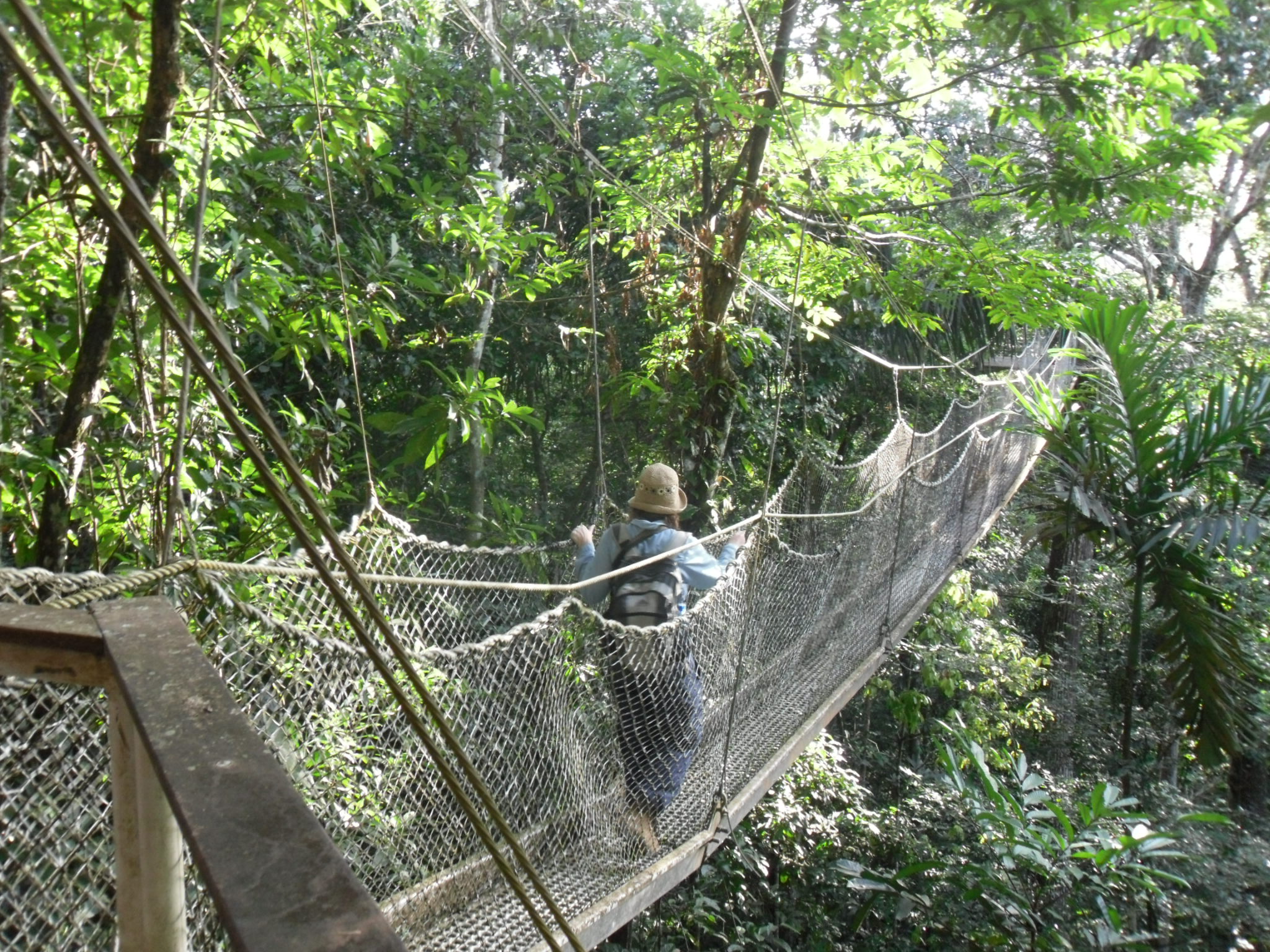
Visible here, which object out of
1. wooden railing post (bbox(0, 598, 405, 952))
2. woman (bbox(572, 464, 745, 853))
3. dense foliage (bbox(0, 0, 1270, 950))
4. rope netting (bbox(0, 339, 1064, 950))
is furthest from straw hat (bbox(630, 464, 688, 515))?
wooden railing post (bbox(0, 598, 405, 952))

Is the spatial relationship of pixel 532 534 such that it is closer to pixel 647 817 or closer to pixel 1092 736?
pixel 647 817

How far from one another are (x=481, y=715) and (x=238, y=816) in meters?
1.14

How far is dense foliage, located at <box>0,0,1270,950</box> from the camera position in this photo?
5.50 feet

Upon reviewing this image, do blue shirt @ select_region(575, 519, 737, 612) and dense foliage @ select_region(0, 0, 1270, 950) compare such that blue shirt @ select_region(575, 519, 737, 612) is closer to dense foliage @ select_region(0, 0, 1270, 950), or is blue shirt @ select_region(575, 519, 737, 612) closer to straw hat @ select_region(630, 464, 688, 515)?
straw hat @ select_region(630, 464, 688, 515)

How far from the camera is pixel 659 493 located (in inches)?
90.0

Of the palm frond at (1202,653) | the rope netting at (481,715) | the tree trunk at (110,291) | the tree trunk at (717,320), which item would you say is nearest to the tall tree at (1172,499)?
the palm frond at (1202,653)

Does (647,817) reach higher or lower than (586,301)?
lower

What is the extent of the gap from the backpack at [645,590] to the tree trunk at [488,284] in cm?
63

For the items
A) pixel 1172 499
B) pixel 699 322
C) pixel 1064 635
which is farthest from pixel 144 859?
pixel 1064 635

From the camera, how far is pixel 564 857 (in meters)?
1.81

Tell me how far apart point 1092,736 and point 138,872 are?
5977 mm

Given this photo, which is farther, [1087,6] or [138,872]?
[1087,6]

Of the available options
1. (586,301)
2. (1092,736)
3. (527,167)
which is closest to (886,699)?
(1092,736)

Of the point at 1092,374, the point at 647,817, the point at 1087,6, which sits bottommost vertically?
the point at 647,817
